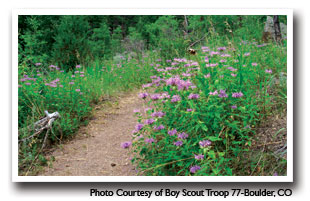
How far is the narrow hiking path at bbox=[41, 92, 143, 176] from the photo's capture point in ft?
11.2

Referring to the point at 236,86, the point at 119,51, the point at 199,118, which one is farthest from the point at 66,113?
the point at 119,51

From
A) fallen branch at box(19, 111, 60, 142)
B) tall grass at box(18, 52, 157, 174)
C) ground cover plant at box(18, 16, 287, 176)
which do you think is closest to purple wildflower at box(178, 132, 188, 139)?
ground cover plant at box(18, 16, 287, 176)

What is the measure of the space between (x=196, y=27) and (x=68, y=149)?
16.8 feet

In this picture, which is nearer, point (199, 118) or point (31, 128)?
point (199, 118)

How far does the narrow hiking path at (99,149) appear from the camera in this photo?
134 inches

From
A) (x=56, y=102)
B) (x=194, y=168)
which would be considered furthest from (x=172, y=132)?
(x=56, y=102)

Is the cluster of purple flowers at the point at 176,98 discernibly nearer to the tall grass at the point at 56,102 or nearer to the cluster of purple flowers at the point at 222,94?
the cluster of purple flowers at the point at 222,94

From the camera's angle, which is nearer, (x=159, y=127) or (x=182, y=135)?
(x=182, y=135)

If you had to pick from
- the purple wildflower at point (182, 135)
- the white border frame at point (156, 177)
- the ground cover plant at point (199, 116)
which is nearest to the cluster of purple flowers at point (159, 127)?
the ground cover plant at point (199, 116)

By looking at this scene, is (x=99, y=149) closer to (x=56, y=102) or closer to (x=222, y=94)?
(x=56, y=102)

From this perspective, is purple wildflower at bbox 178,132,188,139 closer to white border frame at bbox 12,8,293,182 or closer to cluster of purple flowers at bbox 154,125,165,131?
cluster of purple flowers at bbox 154,125,165,131

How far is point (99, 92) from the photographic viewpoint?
5.62 m

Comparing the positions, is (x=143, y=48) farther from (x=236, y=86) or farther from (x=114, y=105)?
(x=236, y=86)

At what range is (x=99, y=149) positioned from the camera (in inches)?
156
